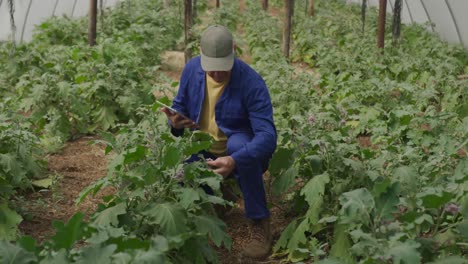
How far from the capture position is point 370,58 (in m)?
11.1

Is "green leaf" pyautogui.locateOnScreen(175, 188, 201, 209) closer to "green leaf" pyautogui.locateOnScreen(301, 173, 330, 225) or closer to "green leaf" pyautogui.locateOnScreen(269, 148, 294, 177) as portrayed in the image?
"green leaf" pyautogui.locateOnScreen(301, 173, 330, 225)

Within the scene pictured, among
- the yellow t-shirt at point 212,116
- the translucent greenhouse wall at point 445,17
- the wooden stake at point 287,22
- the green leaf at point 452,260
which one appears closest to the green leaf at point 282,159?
the yellow t-shirt at point 212,116

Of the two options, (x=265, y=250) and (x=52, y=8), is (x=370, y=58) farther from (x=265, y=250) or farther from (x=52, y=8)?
(x=52, y=8)

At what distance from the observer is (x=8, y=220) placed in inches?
182

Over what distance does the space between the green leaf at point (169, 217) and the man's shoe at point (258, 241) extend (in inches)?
40.9

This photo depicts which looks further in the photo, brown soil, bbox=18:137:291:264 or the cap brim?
brown soil, bbox=18:137:291:264

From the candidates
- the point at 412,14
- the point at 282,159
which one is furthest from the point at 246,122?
the point at 412,14

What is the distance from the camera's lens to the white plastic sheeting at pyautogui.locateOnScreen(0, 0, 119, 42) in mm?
14013

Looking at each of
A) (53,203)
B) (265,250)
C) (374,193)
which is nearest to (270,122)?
(265,250)

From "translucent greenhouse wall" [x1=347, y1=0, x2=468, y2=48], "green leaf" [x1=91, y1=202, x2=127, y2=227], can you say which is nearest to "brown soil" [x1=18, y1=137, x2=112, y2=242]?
"green leaf" [x1=91, y1=202, x2=127, y2=227]

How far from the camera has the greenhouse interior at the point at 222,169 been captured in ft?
10.5

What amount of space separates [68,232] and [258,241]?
6.77 ft

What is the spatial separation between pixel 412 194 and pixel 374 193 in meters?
0.72

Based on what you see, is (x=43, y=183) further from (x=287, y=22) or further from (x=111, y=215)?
(x=287, y=22)
